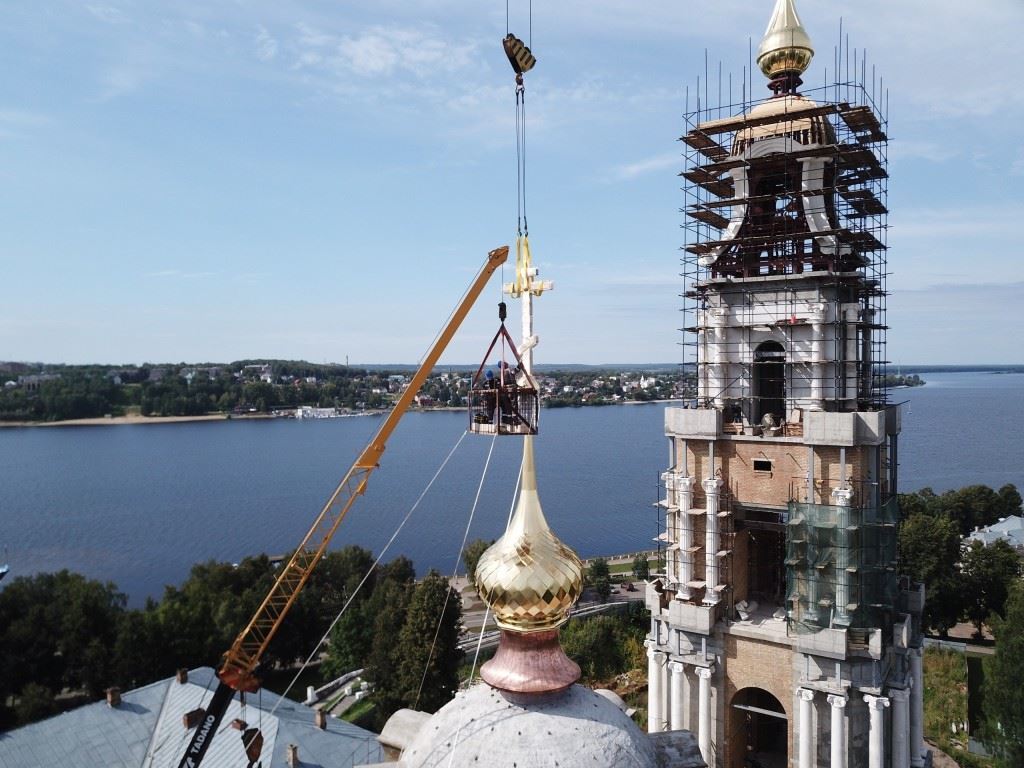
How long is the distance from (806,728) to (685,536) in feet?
16.5

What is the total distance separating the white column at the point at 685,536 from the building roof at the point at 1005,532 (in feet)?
137

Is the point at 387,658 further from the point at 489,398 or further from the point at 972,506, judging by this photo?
the point at 972,506

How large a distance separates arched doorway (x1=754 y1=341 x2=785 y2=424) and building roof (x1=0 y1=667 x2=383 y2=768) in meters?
14.3

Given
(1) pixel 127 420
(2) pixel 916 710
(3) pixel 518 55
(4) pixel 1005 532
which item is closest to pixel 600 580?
(4) pixel 1005 532

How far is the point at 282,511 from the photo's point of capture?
80.1 meters

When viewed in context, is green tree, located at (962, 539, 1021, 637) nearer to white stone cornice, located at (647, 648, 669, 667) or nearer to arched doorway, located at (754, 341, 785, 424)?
arched doorway, located at (754, 341, 785, 424)

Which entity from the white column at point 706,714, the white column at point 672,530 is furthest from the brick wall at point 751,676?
the white column at point 672,530

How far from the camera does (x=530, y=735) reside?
7.27 m

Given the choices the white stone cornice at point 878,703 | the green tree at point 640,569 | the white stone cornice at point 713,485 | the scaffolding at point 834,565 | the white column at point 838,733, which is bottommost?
the green tree at point 640,569

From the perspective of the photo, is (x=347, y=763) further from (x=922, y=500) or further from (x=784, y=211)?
(x=922, y=500)

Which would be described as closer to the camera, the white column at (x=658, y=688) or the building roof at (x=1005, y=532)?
the white column at (x=658, y=688)

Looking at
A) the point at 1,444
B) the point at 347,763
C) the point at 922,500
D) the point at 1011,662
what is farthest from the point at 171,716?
the point at 1,444

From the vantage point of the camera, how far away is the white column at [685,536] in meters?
19.8

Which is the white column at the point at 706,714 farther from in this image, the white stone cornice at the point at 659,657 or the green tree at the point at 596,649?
the green tree at the point at 596,649
